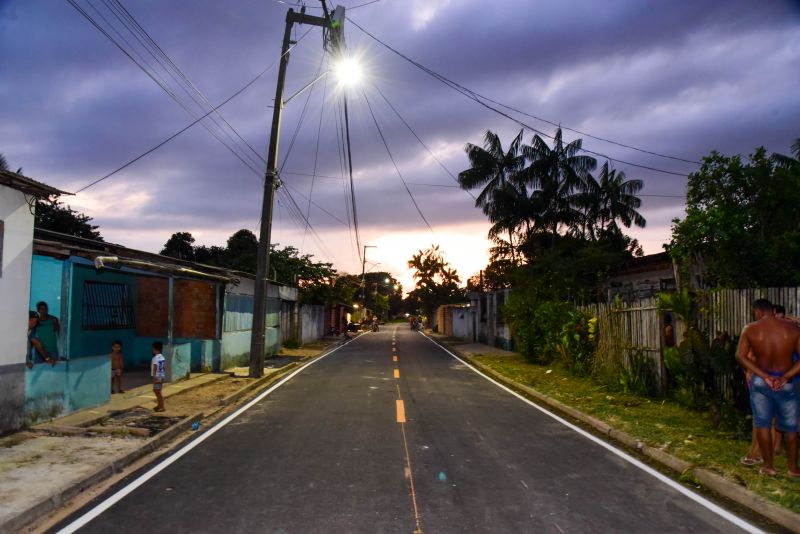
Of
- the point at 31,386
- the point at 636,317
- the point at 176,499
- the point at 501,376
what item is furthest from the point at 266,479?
the point at 501,376

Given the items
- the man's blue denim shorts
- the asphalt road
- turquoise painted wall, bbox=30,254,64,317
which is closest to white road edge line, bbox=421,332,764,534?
the asphalt road

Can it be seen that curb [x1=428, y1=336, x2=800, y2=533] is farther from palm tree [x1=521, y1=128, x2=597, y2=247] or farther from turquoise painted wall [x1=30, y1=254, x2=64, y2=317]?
palm tree [x1=521, y1=128, x2=597, y2=247]

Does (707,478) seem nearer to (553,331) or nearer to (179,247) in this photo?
(553,331)

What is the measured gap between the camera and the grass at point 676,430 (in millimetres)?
6129

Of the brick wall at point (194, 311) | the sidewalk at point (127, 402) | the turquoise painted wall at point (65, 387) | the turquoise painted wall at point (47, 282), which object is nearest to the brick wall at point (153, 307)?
the brick wall at point (194, 311)

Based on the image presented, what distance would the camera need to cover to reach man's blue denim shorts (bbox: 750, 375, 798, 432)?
20.7 ft

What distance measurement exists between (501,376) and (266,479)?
1207cm

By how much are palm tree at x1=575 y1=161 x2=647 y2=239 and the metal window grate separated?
28.7 m

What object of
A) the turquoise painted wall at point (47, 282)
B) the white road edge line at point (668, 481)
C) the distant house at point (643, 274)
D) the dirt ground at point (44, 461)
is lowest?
the white road edge line at point (668, 481)

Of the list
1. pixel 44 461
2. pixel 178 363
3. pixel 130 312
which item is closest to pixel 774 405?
pixel 44 461

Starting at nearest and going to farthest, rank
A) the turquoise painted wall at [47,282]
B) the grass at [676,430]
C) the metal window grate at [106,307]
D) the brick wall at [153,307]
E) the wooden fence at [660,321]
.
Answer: the grass at [676,430] → the wooden fence at [660,321] → the turquoise painted wall at [47,282] → the metal window grate at [106,307] → the brick wall at [153,307]

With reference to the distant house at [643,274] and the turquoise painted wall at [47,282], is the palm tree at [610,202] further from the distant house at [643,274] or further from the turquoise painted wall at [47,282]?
the turquoise painted wall at [47,282]

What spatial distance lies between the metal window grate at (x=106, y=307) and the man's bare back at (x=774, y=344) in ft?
52.0

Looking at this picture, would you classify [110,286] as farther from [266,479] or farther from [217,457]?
[266,479]
